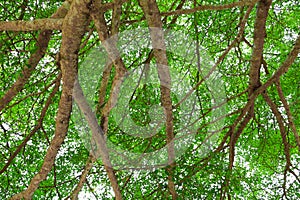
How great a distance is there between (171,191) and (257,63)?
746 millimetres

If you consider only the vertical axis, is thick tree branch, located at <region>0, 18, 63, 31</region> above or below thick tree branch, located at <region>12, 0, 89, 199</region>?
above

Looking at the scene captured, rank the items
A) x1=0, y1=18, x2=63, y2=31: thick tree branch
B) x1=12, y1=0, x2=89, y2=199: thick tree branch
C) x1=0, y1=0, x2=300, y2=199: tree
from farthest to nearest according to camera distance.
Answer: x1=0, y1=0, x2=300, y2=199: tree, x1=0, y1=18, x2=63, y2=31: thick tree branch, x1=12, y1=0, x2=89, y2=199: thick tree branch

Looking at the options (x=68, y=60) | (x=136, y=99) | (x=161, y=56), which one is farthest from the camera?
(x=136, y=99)

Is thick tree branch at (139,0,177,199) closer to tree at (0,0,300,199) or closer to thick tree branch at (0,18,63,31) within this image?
tree at (0,0,300,199)

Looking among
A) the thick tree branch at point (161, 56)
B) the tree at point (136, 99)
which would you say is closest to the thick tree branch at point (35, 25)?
the tree at point (136, 99)

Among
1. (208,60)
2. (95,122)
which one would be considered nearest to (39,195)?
(95,122)

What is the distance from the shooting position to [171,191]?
206 cm

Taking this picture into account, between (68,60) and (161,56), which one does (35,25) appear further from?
(161,56)

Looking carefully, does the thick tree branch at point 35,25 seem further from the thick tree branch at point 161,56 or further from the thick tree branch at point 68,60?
the thick tree branch at point 161,56

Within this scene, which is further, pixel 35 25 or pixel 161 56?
pixel 161 56

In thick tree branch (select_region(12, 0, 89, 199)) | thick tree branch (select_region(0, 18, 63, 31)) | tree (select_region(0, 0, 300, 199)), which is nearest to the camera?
thick tree branch (select_region(12, 0, 89, 199))

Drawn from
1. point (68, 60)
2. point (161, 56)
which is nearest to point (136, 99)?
point (161, 56)

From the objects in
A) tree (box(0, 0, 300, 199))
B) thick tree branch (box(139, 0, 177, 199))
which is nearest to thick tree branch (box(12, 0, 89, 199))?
tree (box(0, 0, 300, 199))

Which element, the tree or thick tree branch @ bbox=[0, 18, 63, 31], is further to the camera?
the tree
